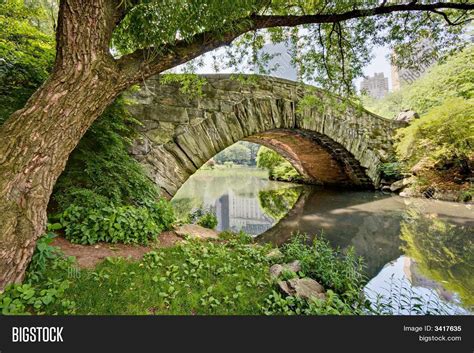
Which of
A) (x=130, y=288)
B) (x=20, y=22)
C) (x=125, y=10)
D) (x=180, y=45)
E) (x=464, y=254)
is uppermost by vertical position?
(x=20, y=22)

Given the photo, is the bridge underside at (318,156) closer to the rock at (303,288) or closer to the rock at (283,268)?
the rock at (283,268)

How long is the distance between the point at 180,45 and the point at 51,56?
5.83ft

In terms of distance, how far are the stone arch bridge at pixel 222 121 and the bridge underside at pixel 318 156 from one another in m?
0.11

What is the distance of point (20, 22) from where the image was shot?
2.70m

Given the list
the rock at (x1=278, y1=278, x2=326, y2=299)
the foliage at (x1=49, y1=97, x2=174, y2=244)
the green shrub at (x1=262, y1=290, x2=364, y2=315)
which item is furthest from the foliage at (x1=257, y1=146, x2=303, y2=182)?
the green shrub at (x1=262, y1=290, x2=364, y2=315)

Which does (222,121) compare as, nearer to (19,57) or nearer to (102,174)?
(102,174)

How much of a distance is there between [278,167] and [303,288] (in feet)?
44.2

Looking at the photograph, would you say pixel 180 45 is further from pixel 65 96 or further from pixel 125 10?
pixel 65 96

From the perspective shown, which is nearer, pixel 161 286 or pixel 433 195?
pixel 161 286

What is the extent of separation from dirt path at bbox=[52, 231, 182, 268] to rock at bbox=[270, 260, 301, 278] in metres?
1.41

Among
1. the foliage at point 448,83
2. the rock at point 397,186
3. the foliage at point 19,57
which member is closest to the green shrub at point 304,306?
the foliage at point 19,57

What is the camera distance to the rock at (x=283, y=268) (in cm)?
238

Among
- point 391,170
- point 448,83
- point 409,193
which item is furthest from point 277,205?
point 448,83
